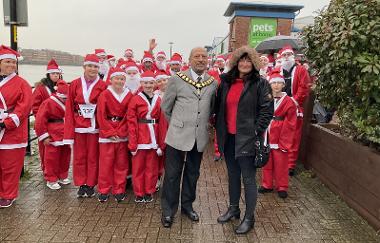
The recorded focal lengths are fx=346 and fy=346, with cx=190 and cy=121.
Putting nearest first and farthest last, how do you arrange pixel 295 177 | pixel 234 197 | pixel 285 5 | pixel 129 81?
pixel 234 197 → pixel 129 81 → pixel 295 177 → pixel 285 5

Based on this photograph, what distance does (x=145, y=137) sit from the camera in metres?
4.36

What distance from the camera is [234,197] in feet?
13.2

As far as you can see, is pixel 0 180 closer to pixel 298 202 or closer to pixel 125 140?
pixel 125 140

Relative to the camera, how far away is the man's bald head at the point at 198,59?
145 inches

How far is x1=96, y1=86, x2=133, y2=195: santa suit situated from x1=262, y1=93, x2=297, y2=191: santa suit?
2040mm

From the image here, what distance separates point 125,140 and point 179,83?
4.03ft

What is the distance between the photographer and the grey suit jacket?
145 inches

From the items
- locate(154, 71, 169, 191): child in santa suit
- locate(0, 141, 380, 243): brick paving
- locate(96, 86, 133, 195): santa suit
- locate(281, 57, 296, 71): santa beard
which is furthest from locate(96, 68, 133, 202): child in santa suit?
locate(281, 57, 296, 71): santa beard

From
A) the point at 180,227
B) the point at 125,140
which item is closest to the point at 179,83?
the point at 125,140

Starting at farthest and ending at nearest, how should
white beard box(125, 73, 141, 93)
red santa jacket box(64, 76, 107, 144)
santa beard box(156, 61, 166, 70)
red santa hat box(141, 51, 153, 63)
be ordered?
1. santa beard box(156, 61, 166, 70)
2. red santa hat box(141, 51, 153, 63)
3. white beard box(125, 73, 141, 93)
4. red santa jacket box(64, 76, 107, 144)

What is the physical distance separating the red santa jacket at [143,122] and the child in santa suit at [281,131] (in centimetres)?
164

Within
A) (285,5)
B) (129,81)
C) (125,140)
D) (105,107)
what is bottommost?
(125,140)

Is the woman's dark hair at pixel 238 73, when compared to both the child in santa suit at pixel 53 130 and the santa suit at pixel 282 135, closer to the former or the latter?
the santa suit at pixel 282 135

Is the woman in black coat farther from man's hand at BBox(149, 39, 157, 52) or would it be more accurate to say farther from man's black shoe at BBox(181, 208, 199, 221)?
man's hand at BBox(149, 39, 157, 52)
